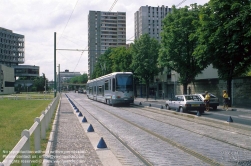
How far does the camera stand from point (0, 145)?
9414 millimetres

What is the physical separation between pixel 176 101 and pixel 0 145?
1699 centimetres

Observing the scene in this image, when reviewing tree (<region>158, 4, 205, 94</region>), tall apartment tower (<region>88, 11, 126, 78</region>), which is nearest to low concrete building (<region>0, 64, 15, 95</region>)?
tall apartment tower (<region>88, 11, 126, 78</region>)

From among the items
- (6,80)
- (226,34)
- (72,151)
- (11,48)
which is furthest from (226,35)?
(11,48)

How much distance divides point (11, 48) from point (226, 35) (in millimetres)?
121937

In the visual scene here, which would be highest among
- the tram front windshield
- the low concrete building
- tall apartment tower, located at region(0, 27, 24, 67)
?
tall apartment tower, located at region(0, 27, 24, 67)

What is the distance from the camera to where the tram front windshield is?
31.8 m

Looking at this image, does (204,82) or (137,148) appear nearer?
(137,148)

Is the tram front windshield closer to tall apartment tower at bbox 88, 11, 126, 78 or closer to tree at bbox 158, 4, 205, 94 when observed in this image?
tree at bbox 158, 4, 205, 94

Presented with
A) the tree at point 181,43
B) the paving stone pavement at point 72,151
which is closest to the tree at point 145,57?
the tree at point 181,43

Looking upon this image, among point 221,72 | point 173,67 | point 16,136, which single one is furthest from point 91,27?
point 16,136

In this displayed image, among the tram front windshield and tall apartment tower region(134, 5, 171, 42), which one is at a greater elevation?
Result: tall apartment tower region(134, 5, 171, 42)

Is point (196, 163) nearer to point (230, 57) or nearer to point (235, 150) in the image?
point (235, 150)

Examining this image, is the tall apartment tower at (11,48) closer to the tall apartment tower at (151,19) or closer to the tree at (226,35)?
the tall apartment tower at (151,19)

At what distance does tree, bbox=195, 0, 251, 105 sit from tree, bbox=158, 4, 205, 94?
652 cm
